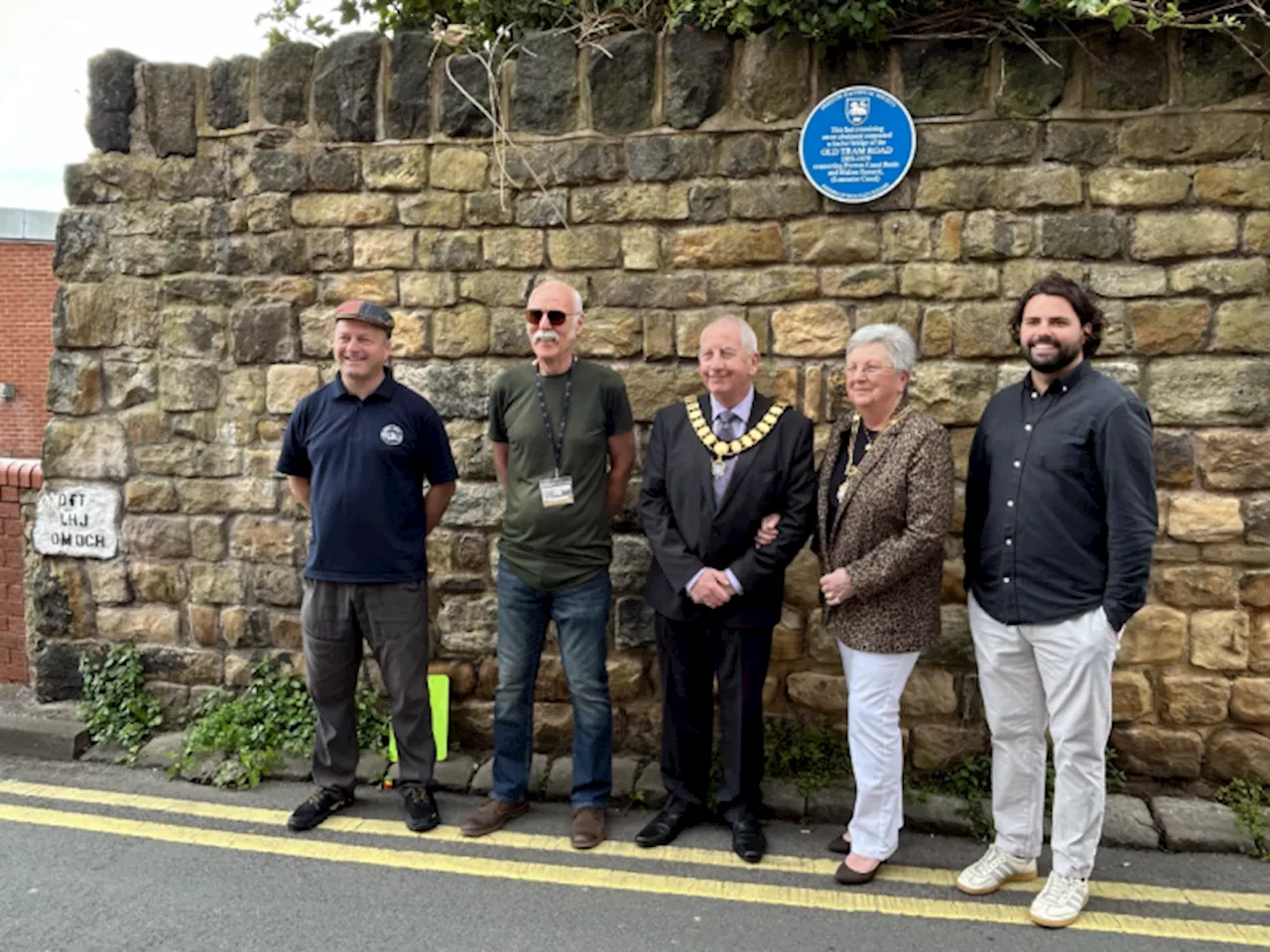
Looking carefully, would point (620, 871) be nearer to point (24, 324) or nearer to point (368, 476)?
point (368, 476)

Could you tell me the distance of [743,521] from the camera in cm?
348

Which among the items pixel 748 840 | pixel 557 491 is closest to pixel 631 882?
pixel 748 840

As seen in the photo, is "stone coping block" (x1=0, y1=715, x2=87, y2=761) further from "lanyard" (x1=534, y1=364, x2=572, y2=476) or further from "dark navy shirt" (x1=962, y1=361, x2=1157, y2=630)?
"dark navy shirt" (x1=962, y1=361, x2=1157, y2=630)

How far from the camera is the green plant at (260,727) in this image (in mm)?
4246

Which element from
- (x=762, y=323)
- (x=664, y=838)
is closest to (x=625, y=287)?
(x=762, y=323)

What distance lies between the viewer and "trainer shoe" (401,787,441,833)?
147 inches

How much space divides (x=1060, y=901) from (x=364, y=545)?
9.46 ft

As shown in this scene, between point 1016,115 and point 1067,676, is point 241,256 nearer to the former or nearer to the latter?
point 1016,115

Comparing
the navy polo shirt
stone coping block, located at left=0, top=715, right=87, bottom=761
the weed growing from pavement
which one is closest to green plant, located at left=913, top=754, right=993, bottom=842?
the weed growing from pavement

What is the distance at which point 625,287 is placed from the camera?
435 centimetres

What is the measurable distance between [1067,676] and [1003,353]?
1.57 m

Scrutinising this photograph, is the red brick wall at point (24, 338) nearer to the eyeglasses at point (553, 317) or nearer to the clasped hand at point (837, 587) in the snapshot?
the eyeglasses at point (553, 317)

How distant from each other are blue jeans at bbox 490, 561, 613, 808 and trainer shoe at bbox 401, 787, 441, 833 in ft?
0.85

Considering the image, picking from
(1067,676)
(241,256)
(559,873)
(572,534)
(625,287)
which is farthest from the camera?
(241,256)
